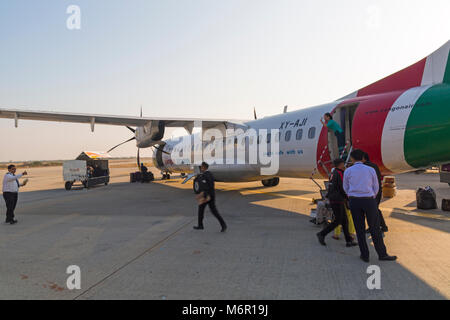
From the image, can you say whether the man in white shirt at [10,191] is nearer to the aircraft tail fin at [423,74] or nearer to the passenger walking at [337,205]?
the passenger walking at [337,205]

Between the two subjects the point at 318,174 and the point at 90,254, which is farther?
the point at 318,174

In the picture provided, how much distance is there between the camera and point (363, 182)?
4.58 meters

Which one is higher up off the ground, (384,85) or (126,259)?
(384,85)

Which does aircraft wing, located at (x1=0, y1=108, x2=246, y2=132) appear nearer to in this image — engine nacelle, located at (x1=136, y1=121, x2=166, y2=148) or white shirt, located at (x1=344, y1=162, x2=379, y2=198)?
engine nacelle, located at (x1=136, y1=121, x2=166, y2=148)

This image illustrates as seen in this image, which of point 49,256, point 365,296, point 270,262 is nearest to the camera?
point 365,296

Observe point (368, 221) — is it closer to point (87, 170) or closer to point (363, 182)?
point (363, 182)

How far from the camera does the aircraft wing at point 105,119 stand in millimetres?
12453

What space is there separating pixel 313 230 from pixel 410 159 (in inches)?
116

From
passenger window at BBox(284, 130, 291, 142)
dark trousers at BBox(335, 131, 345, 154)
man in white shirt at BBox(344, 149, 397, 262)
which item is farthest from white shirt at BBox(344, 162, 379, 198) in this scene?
passenger window at BBox(284, 130, 291, 142)

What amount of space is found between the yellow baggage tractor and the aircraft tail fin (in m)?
16.3

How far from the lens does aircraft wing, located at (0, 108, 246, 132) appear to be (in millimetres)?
12453
